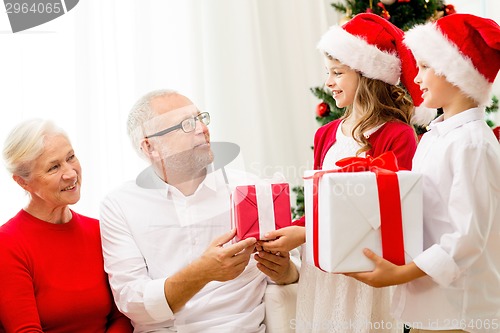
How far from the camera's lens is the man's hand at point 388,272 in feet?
4.90

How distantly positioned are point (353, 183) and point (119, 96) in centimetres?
173

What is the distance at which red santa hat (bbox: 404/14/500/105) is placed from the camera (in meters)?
1.55

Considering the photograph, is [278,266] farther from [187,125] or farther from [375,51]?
[375,51]

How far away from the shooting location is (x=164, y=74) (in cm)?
305

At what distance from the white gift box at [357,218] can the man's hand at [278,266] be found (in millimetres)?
405

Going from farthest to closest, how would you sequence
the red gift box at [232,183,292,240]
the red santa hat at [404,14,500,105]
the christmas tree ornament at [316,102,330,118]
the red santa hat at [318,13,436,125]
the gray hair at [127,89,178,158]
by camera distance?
the christmas tree ornament at [316,102,330,118] < the gray hair at [127,89,178,158] < the red santa hat at [318,13,436,125] < the red gift box at [232,183,292,240] < the red santa hat at [404,14,500,105]

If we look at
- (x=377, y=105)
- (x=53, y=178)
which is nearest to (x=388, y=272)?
(x=377, y=105)

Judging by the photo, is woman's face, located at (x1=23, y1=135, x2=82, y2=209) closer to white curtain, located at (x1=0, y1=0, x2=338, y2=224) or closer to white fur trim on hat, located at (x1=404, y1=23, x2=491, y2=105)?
white curtain, located at (x1=0, y1=0, x2=338, y2=224)

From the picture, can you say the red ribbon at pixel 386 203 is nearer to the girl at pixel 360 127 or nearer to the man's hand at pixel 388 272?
the man's hand at pixel 388 272

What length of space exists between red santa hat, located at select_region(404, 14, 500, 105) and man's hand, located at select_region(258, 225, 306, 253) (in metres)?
0.63

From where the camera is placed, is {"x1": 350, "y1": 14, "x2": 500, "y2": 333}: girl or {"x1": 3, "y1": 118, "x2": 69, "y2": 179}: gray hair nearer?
{"x1": 350, "y1": 14, "x2": 500, "y2": 333}: girl

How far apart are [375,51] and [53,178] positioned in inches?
46.7

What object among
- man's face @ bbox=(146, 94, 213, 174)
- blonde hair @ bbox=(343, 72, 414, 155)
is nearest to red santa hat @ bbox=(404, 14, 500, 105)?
blonde hair @ bbox=(343, 72, 414, 155)

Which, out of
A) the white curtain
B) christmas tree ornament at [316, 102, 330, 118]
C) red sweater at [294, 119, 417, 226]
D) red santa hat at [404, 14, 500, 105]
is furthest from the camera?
christmas tree ornament at [316, 102, 330, 118]
